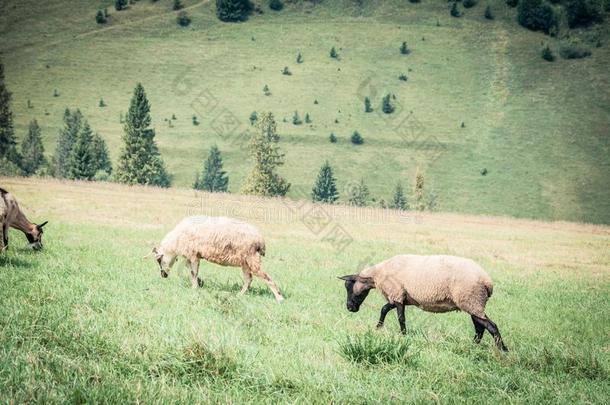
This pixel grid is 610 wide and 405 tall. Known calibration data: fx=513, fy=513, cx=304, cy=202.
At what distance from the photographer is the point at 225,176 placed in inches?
4862

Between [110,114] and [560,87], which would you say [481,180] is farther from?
[110,114]

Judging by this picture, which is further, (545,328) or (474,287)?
(545,328)

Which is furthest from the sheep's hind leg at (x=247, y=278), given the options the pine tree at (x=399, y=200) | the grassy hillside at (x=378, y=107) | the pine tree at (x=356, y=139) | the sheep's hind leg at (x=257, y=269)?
the pine tree at (x=356, y=139)

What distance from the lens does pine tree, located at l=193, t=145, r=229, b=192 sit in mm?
115062

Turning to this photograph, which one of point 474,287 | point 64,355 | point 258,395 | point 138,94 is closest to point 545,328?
point 474,287

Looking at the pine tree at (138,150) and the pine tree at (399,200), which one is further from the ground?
the pine tree at (138,150)

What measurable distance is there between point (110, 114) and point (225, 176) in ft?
152

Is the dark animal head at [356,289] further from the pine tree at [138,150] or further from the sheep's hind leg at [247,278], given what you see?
the pine tree at [138,150]

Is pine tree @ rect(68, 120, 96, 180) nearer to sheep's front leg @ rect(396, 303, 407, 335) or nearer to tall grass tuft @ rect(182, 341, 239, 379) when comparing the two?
sheep's front leg @ rect(396, 303, 407, 335)

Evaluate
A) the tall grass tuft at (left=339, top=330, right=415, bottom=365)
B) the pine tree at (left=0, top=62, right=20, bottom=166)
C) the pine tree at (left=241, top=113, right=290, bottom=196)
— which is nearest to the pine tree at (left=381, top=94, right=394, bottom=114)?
the pine tree at (left=241, top=113, right=290, bottom=196)

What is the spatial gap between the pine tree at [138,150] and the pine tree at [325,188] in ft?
130

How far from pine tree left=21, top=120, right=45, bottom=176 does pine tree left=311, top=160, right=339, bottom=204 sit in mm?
61472

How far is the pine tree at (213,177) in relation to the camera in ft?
378

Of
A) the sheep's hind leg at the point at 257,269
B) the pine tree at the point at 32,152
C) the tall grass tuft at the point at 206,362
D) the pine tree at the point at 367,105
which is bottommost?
the pine tree at the point at 32,152
